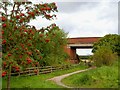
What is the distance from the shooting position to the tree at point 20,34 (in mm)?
11495

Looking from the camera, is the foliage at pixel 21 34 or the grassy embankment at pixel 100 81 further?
the grassy embankment at pixel 100 81

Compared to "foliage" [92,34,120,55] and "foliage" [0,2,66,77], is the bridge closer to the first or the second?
"foliage" [92,34,120,55]

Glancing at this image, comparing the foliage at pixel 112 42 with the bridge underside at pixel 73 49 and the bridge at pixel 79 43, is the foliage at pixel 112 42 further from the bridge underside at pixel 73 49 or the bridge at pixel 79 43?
the bridge underside at pixel 73 49

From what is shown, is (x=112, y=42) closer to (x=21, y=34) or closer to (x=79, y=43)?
(x=79, y=43)

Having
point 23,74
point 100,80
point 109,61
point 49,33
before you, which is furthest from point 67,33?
point 49,33

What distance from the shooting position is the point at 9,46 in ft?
38.9

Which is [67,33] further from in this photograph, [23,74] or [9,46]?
[9,46]

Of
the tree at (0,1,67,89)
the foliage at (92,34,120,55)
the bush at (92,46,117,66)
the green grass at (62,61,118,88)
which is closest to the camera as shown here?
the tree at (0,1,67,89)

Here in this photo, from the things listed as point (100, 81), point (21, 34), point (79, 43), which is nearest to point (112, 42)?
point (79, 43)

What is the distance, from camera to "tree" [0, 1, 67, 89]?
11.5m

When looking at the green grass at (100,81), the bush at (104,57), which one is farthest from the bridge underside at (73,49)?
the green grass at (100,81)

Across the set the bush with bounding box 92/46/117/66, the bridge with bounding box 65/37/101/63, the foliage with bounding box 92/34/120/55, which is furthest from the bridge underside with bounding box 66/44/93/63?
the bush with bounding box 92/46/117/66

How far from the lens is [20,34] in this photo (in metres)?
11.8

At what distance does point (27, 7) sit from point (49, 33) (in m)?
1.42
